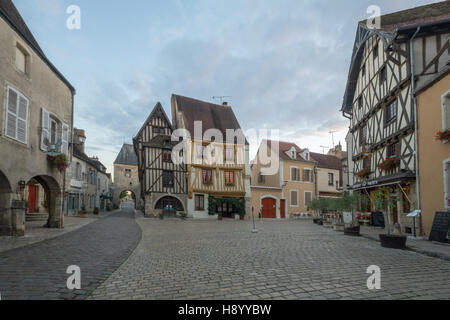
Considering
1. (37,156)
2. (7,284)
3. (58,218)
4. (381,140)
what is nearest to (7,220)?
(37,156)

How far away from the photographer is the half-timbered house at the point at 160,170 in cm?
2311

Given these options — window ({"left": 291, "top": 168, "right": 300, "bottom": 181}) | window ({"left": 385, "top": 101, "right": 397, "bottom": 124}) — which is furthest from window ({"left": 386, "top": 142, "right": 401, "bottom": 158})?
window ({"left": 291, "top": 168, "right": 300, "bottom": 181})

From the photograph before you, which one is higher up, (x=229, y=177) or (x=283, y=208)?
(x=229, y=177)

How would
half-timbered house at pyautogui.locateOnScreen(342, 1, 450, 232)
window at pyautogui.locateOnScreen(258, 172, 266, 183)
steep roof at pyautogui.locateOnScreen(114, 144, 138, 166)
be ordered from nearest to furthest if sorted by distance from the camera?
half-timbered house at pyautogui.locateOnScreen(342, 1, 450, 232), window at pyautogui.locateOnScreen(258, 172, 266, 183), steep roof at pyautogui.locateOnScreen(114, 144, 138, 166)

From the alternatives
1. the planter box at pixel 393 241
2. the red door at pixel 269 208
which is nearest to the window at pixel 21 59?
the planter box at pixel 393 241

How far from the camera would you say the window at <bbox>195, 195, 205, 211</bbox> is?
24.1m

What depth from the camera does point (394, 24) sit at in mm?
13469

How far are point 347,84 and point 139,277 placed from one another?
16.4 metres

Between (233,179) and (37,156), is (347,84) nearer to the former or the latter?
(233,179)

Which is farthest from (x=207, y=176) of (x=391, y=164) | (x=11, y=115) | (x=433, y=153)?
(x=433, y=153)

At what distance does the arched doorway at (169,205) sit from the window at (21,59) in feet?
49.4

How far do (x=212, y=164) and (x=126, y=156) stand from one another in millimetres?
20437

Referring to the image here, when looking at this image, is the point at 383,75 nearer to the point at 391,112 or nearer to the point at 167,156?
the point at 391,112

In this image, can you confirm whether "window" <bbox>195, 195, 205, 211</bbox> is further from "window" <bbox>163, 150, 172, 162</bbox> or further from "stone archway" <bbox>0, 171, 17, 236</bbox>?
"stone archway" <bbox>0, 171, 17, 236</bbox>
